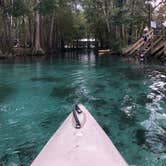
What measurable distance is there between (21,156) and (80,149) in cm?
277

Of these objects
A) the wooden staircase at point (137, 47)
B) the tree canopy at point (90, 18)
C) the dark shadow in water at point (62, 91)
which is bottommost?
the dark shadow in water at point (62, 91)

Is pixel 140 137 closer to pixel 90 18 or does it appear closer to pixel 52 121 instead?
pixel 52 121

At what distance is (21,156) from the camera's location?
6.00 m

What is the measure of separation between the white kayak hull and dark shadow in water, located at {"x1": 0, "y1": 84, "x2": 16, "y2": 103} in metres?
7.53

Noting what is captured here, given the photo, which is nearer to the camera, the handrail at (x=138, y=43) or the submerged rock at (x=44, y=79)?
the submerged rock at (x=44, y=79)

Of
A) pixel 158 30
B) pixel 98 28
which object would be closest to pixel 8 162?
pixel 158 30

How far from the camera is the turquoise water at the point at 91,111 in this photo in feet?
20.6

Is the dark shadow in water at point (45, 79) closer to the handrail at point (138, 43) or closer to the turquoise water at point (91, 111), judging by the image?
the turquoise water at point (91, 111)

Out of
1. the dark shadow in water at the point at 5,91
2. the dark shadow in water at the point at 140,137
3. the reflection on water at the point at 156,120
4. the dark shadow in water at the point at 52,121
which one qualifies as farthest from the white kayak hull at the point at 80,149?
the dark shadow in water at the point at 5,91

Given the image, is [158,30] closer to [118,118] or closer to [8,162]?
[118,118]

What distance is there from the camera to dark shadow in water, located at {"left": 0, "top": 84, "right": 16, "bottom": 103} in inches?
461

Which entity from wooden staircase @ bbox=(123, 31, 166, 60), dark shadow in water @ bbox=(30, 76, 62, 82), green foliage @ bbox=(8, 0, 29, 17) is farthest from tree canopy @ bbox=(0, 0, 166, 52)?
dark shadow in water @ bbox=(30, 76, 62, 82)

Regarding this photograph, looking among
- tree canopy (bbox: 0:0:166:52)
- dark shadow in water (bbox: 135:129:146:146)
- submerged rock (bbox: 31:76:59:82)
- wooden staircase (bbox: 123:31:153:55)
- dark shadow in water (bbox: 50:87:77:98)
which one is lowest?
submerged rock (bbox: 31:76:59:82)

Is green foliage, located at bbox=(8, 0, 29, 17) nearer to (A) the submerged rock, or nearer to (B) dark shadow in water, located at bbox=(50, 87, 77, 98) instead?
(A) the submerged rock
